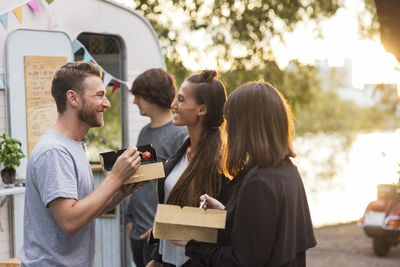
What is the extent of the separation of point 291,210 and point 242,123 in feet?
1.33

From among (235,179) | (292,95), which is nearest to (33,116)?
(235,179)

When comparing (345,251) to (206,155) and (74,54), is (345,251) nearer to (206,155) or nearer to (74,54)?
(74,54)

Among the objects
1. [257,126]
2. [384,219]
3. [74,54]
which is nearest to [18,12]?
[74,54]

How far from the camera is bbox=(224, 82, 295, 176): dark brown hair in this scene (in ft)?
8.00

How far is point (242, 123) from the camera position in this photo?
247 centimetres

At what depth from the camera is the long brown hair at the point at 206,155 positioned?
307cm

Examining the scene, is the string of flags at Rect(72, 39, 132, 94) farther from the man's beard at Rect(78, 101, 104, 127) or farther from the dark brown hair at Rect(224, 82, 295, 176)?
the dark brown hair at Rect(224, 82, 295, 176)

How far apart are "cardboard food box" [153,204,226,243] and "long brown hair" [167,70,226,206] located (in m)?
0.51

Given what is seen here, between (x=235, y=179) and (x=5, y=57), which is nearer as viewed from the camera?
(x=235, y=179)

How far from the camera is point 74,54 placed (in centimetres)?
556

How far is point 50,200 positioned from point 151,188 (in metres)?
1.94

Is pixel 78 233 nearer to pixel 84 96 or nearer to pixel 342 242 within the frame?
pixel 84 96

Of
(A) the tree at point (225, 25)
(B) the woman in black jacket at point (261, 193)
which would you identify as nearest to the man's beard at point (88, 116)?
(B) the woman in black jacket at point (261, 193)

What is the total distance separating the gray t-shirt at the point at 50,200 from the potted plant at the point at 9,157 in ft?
5.99
